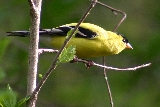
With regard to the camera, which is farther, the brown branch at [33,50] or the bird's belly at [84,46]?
the bird's belly at [84,46]

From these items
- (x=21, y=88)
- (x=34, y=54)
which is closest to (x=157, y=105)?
(x=21, y=88)

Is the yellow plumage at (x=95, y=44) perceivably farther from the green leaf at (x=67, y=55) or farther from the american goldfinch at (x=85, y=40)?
the green leaf at (x=67, y=55)

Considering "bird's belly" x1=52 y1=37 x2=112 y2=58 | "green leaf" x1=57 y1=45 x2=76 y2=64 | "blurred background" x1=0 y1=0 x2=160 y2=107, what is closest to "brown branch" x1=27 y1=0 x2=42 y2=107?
"green leaf" x1=57 y1=45 x2=76 y2=64

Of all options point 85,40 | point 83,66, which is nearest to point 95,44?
point 85,40

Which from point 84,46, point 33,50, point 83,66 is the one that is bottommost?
point 83,66

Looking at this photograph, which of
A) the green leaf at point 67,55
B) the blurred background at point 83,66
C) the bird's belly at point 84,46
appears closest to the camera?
the green leaf at point 67,55

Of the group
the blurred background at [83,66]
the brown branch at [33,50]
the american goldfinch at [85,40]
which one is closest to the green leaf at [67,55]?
the brown branch at [33,50]

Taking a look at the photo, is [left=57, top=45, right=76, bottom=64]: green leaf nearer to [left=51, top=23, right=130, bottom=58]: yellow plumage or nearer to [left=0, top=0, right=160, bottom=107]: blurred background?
[left=51, top=23, right=130, bottom=58]: yellow plumage

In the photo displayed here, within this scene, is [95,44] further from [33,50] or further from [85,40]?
[33,50]

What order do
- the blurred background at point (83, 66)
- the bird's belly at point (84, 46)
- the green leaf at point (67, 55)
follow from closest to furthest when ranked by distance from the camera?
the green leaf at point (67, 55), the bird's belly at point (84, 46), the blurred background at point (83, 66)
